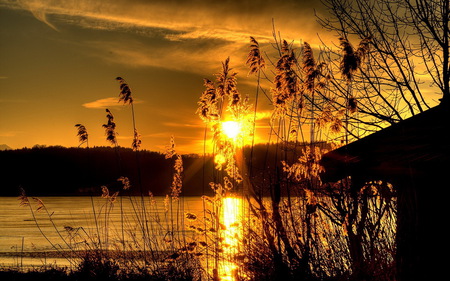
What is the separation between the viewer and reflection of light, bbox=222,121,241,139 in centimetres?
712

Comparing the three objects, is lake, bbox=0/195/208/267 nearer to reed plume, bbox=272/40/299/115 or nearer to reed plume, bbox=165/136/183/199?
reed plume, bbox=165/136/183/199

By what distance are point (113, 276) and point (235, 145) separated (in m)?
3.07

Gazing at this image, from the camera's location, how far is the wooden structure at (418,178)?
4.29 metres

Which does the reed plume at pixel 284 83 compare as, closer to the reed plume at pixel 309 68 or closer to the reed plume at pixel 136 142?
the reed plume at pixel 309 68

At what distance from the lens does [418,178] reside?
4609 mm

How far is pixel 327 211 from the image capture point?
7320 millimetres

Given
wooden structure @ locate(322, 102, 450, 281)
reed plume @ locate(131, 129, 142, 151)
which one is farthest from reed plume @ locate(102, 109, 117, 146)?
wooden structure @ locate(322, 102, 450, 281)

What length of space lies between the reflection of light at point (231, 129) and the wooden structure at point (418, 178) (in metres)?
2.30

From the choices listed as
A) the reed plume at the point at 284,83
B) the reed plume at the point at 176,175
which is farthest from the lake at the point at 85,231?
the reed plume at the point at 284,83

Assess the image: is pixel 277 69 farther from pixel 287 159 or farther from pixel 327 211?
pixel 327 211

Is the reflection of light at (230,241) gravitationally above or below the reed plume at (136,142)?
below

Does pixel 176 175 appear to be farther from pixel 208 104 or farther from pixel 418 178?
pixel 418 178

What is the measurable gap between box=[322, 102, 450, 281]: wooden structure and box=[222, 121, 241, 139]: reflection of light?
2.30 metres

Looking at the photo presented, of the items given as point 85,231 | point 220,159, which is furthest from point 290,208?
point 85,231
